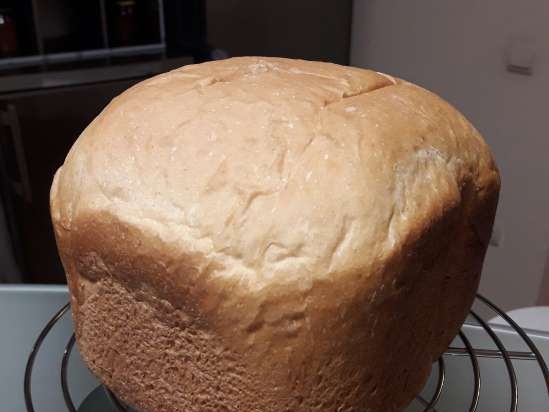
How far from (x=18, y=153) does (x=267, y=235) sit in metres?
1.51

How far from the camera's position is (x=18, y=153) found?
175 centimetres

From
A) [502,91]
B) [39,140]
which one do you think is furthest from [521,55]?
[39,140]

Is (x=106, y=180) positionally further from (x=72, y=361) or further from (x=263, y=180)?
(x=72, y=361)

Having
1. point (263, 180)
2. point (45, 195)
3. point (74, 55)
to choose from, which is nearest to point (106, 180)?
point (263, 180)

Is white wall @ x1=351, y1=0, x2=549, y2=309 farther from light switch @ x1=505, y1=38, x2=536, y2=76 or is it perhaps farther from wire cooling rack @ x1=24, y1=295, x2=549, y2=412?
wire cooling rack @ x1=24, y1=295, x2=549, y2=412

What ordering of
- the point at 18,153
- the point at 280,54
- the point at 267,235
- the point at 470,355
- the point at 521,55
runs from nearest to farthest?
the point at 267,235 → the point at 470,355 → the point at 521,55 → the point at 18,153 → the point at 280,54

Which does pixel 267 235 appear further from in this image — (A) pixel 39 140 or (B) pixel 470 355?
(A) pixel 39 140

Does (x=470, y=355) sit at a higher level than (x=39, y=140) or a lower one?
higher

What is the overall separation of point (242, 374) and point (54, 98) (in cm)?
142

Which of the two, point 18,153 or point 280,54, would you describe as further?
point 280,54

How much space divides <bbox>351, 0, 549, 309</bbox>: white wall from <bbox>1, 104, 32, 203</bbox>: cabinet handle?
116cm

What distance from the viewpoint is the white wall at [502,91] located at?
1.46 meters

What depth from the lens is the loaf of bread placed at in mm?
469

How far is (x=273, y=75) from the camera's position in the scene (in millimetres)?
596
